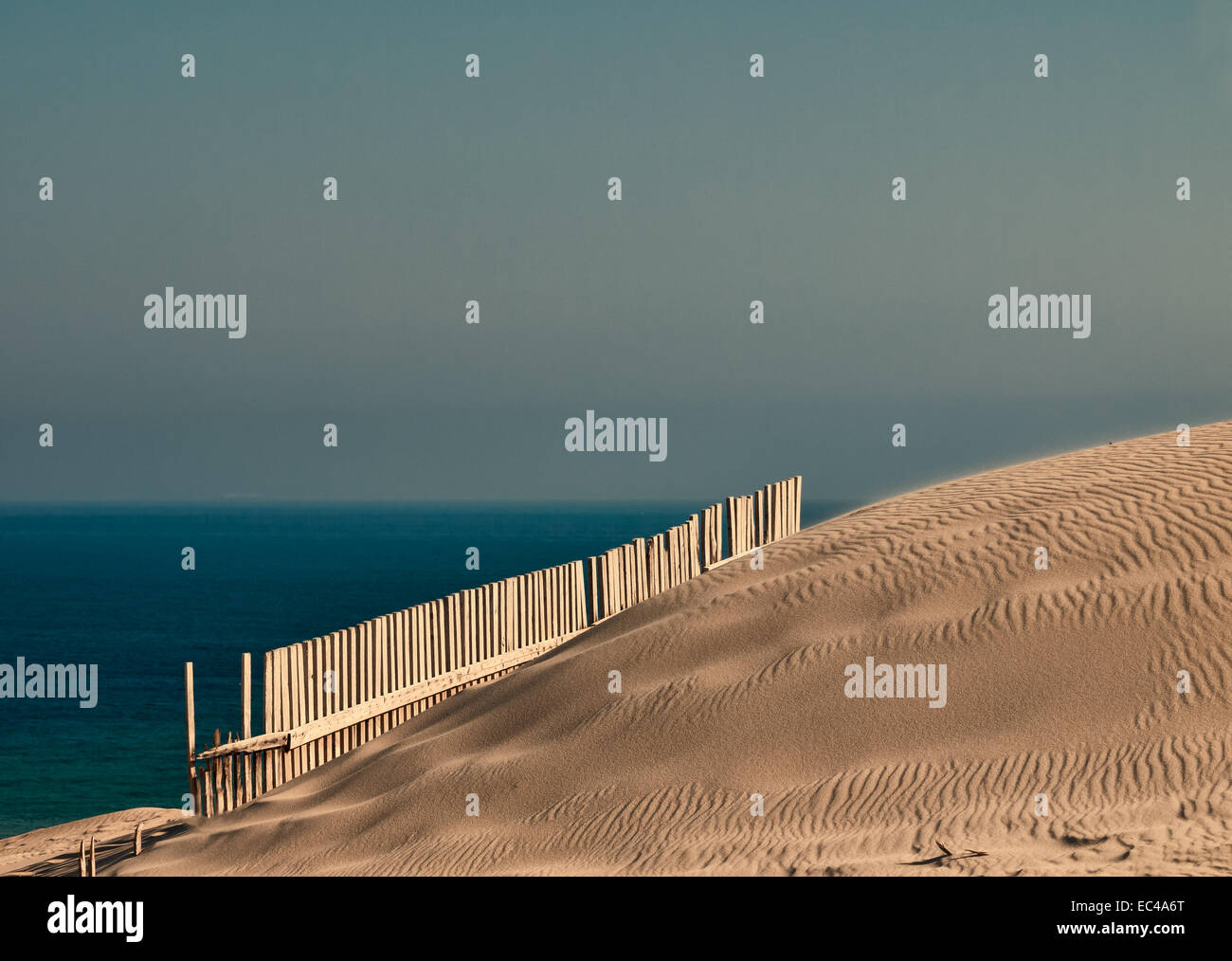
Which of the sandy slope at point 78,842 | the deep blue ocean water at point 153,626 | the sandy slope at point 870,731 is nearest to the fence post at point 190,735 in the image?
the sandy slope at point 870,731

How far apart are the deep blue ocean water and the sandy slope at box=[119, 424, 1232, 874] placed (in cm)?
412

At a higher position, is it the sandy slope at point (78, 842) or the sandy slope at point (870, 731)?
the sandy slope at point (870, 731)

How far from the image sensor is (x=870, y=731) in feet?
34.2

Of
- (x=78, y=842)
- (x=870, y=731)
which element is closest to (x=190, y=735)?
(x=78, y=842)

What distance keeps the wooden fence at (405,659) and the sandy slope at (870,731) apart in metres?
0.33

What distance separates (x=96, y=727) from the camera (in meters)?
34.9

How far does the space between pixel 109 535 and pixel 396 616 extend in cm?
20133

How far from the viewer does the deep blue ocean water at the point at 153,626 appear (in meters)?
29.0

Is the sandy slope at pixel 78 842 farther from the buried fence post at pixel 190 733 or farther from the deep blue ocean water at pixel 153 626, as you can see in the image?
the deep blue ocean water at pixel 153 626

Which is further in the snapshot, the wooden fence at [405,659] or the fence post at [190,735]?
the wooden fence at [405,659]

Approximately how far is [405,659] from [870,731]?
592 centimetres

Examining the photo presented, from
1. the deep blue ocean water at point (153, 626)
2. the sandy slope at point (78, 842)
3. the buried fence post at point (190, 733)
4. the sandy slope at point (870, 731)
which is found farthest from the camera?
the deep blue ocean water at point (153, 626)
